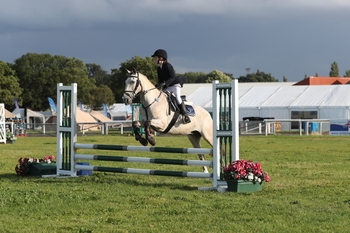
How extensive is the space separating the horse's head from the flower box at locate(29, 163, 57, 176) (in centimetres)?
275

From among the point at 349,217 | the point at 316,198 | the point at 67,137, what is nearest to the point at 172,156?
the point at 67,137

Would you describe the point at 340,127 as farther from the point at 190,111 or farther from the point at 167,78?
the point at 167,78

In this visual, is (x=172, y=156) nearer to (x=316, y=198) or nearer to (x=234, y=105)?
(x=234, y=105)

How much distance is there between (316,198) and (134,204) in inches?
100

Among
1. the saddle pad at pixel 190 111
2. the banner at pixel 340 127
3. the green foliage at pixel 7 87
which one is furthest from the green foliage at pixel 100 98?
the saddle pad at pixel 190 111

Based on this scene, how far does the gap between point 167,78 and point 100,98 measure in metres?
59.4

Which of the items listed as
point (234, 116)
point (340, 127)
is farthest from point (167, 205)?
point (340, 127)

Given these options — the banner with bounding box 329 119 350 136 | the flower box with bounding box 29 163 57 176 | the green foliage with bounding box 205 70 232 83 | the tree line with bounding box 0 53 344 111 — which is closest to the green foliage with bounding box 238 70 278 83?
the green foliage with bounding box 205 70 232 83

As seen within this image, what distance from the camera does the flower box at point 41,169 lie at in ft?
37.9

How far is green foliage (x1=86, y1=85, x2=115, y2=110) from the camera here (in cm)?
6926

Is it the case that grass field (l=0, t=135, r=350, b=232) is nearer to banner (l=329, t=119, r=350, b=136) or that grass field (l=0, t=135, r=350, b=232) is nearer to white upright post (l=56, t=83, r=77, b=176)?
white upright post (l=56, t=83, r=77, b=176)

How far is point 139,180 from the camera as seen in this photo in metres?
10.6

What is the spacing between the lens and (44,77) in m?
73.6

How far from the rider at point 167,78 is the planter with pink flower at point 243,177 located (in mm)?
2192
